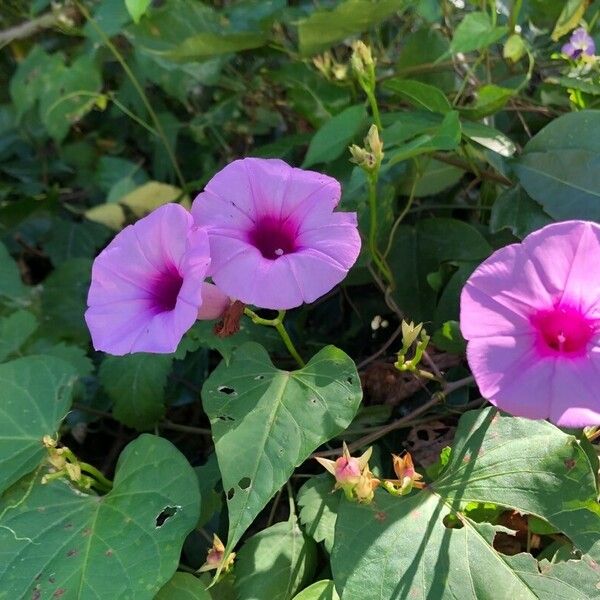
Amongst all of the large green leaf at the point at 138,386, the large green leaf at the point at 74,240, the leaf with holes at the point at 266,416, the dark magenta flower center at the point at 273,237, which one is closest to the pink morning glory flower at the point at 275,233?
the dark magenta flower center at the point at 273,237

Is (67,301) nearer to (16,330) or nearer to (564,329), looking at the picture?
(16,330)

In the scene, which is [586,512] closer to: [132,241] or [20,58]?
[132,241]

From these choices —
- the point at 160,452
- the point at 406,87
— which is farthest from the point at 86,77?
the point at 160,452

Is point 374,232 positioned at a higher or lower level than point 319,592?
higher

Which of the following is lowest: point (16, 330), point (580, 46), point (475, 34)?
Result: point (16, 330)

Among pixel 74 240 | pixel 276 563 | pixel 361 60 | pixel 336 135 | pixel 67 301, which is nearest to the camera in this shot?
pixel 276 563

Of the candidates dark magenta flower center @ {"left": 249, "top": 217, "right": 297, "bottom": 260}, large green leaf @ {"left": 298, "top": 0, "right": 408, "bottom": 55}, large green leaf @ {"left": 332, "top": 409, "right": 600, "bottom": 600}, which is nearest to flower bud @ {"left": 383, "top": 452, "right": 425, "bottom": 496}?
large green leaf @ {"left": 332, "top": 409, "right": 600, "bottom": 600}

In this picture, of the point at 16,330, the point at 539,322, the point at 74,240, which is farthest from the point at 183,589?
the point at 74,240
